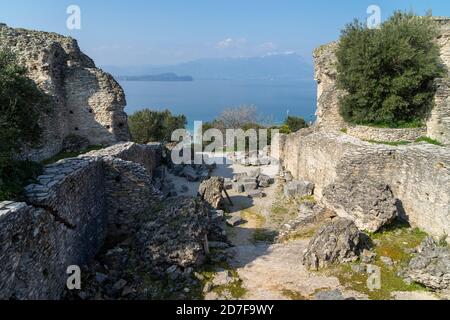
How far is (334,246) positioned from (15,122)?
8.43m

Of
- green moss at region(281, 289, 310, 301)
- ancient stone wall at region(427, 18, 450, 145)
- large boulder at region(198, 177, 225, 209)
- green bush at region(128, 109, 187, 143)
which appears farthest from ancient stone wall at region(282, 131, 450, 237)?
green bush at region(128, 109, 187, 143)

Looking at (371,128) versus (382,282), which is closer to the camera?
(382,282)

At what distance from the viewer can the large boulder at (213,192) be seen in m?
16.3

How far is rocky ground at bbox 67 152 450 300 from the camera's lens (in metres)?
8.63

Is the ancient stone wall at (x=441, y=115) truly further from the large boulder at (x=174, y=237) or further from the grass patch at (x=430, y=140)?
the large boulder at (x=174, y=237)

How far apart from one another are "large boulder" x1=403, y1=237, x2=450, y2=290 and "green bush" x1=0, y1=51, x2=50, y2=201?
882 cm

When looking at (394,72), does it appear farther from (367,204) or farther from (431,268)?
(431,268)

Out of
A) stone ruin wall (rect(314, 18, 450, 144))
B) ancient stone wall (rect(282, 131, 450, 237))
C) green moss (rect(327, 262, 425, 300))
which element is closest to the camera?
green moss (rect(327, 262, 425, 300))

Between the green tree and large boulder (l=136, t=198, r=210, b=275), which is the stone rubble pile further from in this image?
the green tree

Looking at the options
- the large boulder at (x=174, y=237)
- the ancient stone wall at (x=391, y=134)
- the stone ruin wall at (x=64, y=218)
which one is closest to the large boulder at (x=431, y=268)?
the large boulder at (x=174, y=237)

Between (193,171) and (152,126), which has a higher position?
(152,126)

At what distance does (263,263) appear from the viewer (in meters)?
10.3

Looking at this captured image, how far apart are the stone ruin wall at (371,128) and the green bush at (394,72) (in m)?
0.49

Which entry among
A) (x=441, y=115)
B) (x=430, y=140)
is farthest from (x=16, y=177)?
(x=441, y=115)
